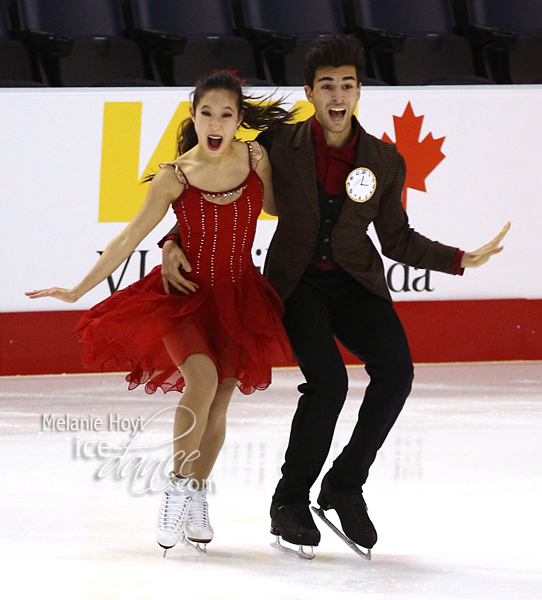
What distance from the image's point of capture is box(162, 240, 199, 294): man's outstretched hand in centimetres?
261

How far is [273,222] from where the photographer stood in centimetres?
540

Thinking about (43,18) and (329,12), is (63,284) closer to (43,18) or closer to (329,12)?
(43,18)

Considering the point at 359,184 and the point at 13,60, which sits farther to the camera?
the point at 13,60

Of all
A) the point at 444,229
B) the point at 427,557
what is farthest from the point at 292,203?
the point at 444,229

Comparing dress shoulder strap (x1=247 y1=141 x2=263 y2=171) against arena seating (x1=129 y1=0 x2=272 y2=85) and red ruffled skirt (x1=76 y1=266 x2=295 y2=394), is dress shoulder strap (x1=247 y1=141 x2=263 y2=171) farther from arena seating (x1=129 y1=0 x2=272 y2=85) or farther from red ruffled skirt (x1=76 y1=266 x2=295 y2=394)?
arena seating (x1=129 y1=0 x2=272 y2=85)

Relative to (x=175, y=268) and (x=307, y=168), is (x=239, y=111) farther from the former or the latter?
(x=175, y=268)

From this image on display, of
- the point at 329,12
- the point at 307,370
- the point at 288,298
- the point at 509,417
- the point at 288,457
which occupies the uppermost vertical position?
the point at 329,12

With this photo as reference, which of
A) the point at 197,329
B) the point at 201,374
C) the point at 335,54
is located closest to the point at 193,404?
the point at 201,374

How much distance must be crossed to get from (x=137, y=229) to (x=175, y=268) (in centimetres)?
13

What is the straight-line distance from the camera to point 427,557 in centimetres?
256

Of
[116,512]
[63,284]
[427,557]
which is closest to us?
[427,557]

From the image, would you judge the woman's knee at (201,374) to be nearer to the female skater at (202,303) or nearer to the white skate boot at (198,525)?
the female skater at (202,303)

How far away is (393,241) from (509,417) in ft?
5.92

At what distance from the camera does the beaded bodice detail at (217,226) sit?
8.57 ft
